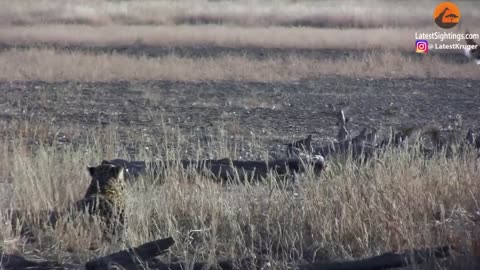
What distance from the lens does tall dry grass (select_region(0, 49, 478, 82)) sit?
23312mm

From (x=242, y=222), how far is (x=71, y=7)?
141 ft

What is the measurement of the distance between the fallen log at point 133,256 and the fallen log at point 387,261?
95 cm

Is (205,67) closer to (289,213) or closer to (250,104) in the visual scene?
(250,104)

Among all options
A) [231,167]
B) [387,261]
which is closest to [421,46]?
A: [231,167]

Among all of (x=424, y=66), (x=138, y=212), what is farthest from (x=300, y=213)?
(x=424, y=66)

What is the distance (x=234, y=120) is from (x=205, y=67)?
9518 mm

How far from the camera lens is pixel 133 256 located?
234 inches

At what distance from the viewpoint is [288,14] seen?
4741 centimetres

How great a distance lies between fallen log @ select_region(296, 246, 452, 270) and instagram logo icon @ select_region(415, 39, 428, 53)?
25.7 m

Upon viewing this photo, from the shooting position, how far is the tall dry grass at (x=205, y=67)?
2331cm

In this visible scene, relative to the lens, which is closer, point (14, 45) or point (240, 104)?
point (240, 104)

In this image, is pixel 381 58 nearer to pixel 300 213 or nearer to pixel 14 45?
pixel 14 45

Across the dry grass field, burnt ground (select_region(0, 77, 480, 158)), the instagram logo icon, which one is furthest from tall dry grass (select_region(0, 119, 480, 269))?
the instagram logo icon

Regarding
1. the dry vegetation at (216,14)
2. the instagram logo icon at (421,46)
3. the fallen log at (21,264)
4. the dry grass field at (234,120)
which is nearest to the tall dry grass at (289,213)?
the dry grass field at (234,120)
